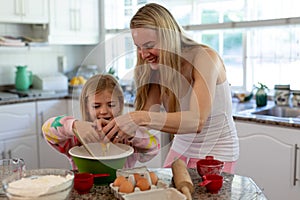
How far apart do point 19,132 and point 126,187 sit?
7.61ft

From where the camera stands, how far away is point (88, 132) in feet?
4.33

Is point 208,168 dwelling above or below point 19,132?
above

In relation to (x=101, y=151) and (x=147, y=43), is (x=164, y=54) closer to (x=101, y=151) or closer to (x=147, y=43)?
(x=147, y=43)

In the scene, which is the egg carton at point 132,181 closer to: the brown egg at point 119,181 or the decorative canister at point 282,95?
the brown egg at point 119,181

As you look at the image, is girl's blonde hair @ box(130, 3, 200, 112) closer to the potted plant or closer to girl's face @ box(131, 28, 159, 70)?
girl's face @ box(131, 28, 159, 70)

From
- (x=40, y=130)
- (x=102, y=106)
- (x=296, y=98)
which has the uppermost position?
(x=102, y=106)

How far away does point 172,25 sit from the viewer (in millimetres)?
1438

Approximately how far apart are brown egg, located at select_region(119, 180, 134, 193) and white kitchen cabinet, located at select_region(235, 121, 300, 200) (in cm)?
141

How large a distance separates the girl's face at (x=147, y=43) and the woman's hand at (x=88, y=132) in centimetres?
32

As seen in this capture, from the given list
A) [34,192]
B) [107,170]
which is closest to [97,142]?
[107,170]

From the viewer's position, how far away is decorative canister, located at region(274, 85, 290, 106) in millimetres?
2775

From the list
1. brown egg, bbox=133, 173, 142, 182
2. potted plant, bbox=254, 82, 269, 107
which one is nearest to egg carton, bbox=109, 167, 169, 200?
brown egg, bbox=133, 173, 142, 182

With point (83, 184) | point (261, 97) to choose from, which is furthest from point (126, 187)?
point (261, 97)

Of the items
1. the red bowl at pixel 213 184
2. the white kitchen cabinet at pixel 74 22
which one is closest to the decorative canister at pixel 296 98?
the red bowl at pixel 213 184
